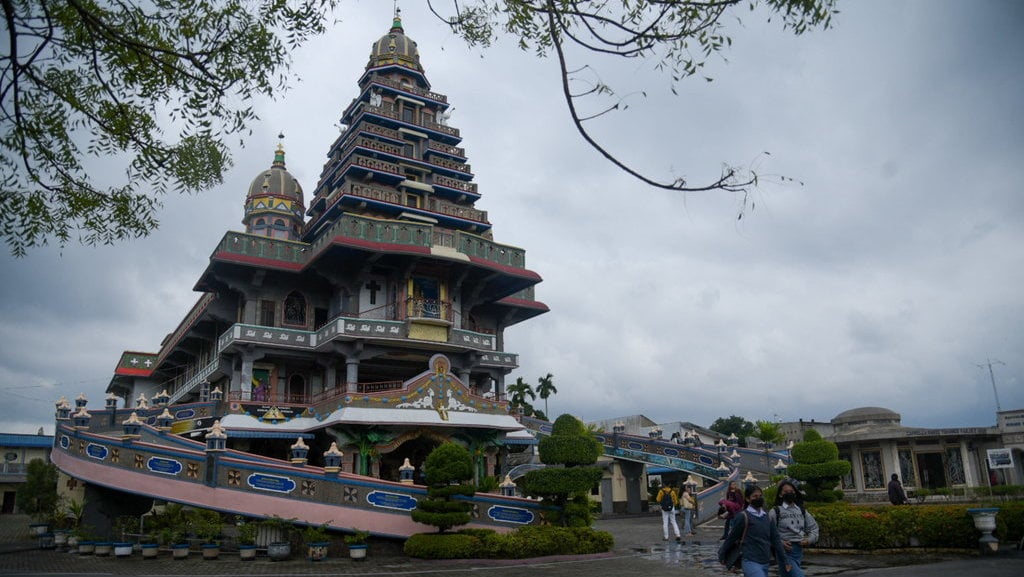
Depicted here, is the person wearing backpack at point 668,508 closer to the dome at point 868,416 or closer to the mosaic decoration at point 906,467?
the mosaic decoration at point 906,467

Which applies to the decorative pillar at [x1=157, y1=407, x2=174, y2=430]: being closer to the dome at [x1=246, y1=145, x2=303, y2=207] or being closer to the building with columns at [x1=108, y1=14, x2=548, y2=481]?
the building with columns at [x1=108, y1=14, x2=548, y2=481]

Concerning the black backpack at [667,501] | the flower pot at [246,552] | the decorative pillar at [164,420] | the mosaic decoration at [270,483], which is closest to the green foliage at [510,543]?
the black backpack at [667,501]

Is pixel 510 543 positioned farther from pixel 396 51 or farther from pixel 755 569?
pixel 396 51

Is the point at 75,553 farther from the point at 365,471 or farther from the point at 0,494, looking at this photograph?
the point at 0,494

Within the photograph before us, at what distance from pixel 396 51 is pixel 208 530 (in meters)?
26.7

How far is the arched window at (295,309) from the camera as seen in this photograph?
30.7 metres

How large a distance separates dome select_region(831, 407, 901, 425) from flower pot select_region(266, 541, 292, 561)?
36432mm

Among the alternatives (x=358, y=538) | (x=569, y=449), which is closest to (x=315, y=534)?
(x=358, y=538)

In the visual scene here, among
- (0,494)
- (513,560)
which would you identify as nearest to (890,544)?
(513,560)

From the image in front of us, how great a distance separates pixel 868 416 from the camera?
141 feet

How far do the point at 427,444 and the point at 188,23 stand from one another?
20070mm

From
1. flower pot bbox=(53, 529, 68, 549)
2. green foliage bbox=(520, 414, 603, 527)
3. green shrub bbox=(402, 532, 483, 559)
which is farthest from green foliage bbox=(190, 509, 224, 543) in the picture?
green foliage bbox=(520, 414, 603, 527)

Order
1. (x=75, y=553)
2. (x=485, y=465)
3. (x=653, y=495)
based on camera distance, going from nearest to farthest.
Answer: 1. (x=75, y=553)
2. (x=485, y=465)
3. (x=653, y=495)

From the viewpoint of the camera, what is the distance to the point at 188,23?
8.84m
